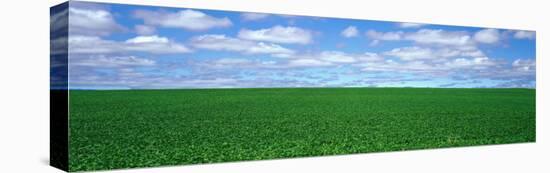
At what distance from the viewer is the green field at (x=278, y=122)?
12516mm

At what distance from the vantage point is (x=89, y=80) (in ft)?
40.0

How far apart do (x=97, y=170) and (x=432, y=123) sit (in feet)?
25.1

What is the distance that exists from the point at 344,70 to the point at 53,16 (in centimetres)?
584

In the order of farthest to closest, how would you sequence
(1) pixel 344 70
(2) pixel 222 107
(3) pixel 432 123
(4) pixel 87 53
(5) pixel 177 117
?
(3) pixel 432 123 → (1) pixel 344 70 → (2) pixel 222 107 → (5) pixel 177 117 → (4) pixel 87 53

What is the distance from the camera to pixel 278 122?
1434 cm

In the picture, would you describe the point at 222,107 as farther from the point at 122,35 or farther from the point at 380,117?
the point at 380,117

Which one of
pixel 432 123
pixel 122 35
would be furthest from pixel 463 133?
pixel 122 35

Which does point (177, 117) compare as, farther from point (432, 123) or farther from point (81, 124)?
point (432, 123)

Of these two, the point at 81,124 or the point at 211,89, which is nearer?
the point at 81,124

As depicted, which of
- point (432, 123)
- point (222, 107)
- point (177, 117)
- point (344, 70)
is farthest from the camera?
point (432, 123)

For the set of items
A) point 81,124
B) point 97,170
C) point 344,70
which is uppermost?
point 344,70

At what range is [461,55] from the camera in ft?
55.5

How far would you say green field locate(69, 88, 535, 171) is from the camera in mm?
12516

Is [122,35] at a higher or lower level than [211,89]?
higher
